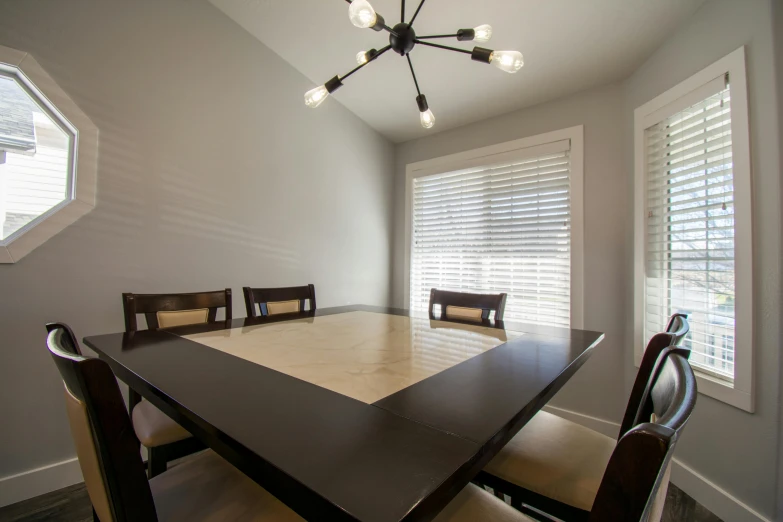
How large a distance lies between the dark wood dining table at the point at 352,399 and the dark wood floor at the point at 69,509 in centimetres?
93

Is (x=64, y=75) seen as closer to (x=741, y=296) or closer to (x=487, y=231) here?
(x=487, y=231)

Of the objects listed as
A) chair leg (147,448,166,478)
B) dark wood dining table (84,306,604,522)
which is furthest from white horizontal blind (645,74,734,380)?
chair leg (147,448,166,478)

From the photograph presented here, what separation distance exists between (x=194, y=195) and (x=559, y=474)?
85.1 inches

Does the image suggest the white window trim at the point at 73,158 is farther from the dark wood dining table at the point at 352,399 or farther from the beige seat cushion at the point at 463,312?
the beige seat cushion at the point at 463,312

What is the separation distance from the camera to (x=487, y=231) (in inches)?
116

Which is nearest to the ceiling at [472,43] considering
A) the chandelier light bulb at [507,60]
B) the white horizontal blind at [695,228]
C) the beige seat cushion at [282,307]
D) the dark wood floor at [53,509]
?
the white horizontal blind at [695,228]

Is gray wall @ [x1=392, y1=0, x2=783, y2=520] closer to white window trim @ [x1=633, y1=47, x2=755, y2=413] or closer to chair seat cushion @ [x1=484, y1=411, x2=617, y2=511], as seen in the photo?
white window trim @ [x1=633, y1=47, x2=755, y2=413]

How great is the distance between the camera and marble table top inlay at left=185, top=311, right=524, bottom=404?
0.73m

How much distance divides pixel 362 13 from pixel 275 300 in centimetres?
138

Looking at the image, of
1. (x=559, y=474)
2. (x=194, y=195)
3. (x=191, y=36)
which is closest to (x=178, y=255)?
(x=194, y=195)

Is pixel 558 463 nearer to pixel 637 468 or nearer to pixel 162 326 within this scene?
pixel 637 468

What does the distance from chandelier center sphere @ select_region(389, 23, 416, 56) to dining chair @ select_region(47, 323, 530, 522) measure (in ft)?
4.68

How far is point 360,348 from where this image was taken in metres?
0.99

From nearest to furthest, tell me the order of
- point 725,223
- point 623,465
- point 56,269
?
point 623,465, point 56,269, point 725,223
